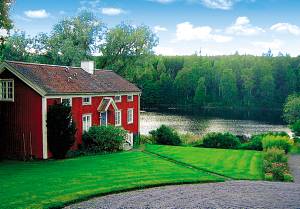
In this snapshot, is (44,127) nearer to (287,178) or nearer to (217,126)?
(287,178)

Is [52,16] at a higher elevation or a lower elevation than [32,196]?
higher

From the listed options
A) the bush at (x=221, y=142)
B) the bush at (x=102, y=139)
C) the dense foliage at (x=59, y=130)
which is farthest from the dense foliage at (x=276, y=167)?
the dense foliage at (x=59, y=130)

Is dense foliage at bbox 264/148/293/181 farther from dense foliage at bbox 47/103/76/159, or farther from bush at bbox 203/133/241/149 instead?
dense foliage at bbox 47/103/76/159

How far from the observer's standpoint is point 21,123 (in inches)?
1085

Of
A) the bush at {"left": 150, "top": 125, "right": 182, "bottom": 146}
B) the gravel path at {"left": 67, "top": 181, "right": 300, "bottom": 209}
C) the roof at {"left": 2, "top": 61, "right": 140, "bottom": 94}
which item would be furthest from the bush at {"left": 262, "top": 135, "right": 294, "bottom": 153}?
the gravel path at {"left": 67, "top": 181, "right": 300, "bottom": 209}

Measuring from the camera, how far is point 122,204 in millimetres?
15477

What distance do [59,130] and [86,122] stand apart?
185 inches

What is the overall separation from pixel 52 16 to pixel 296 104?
3553 centimetres

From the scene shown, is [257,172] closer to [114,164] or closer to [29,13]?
[114,164]

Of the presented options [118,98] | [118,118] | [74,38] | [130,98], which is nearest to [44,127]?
[118,118]

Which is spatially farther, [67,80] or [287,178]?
[67,80]

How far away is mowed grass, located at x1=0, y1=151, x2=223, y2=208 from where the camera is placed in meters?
16.2

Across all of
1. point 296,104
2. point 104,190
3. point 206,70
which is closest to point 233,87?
point 206,70

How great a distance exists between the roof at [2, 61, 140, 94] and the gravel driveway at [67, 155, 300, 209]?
41.7ft
